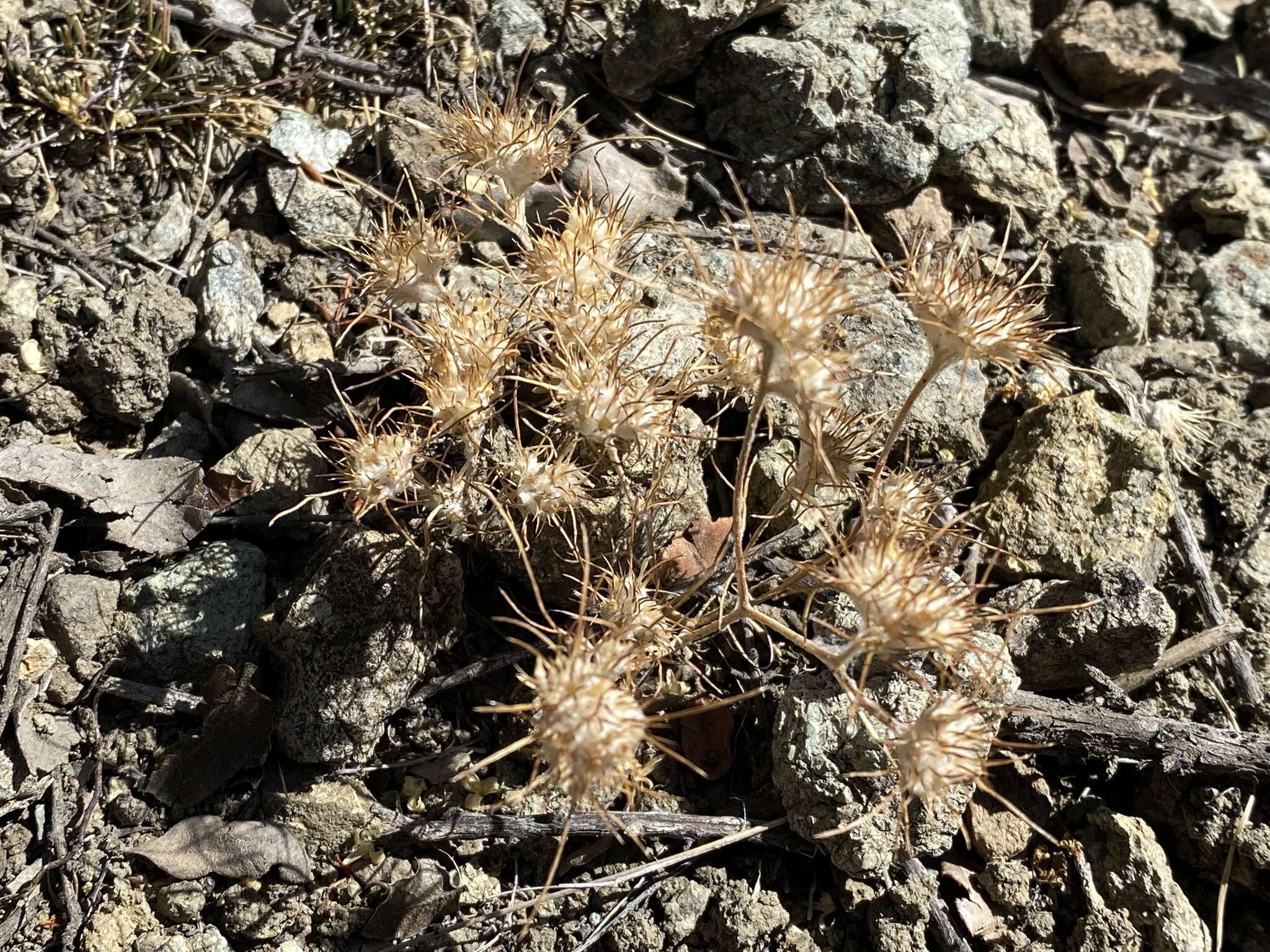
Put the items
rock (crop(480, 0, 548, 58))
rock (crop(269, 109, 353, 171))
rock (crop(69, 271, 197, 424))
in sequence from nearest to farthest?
1. rock (crop(69, 271, 197, 424))
2. rock (crop(269, 109, 353, 171))
3. rock (crop(480, 0, 548, 58))

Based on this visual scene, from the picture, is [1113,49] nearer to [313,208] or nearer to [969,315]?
[969,315]

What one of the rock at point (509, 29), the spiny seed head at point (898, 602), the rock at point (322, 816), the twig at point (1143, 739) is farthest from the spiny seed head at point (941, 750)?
the rock at point (509, 29)

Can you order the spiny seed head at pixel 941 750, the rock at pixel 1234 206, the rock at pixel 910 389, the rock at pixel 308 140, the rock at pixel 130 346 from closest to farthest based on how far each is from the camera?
1. the spiny seed head at pixel 941 750
2. the rock at pixel 130 346
3. the rock at pixel 910 389
4. the rock at pixel 308 140
5. the rock at pixel 1234 206

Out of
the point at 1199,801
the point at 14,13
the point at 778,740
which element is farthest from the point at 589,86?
the point at 1199,801

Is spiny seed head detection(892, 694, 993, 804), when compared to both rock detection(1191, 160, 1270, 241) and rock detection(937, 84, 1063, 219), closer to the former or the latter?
rock detection(937, 84, 1063, 219)

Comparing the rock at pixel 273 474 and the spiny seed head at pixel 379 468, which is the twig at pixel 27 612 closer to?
the rock at pixel 273 474

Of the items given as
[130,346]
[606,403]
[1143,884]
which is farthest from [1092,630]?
[130,346]

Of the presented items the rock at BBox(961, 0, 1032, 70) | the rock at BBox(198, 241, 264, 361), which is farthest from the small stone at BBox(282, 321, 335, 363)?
the rock at BBox(961, 0, 1032, 70)
